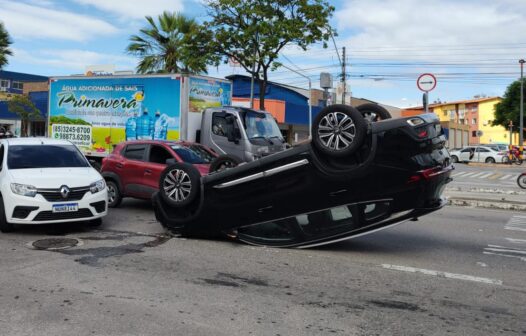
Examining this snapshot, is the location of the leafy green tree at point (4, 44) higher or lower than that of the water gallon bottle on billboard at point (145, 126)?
higher

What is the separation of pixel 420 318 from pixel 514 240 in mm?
4753

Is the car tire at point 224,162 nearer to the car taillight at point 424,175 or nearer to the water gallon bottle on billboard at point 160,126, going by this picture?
the car taillight at point 424,175

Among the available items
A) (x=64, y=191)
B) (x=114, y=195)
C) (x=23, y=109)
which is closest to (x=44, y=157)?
(x=64, y=191)

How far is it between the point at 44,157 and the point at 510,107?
58.6m

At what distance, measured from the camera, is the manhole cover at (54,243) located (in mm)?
7207

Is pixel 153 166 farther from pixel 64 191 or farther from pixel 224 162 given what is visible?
pixel 64 191

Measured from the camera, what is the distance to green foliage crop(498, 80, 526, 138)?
55938mm

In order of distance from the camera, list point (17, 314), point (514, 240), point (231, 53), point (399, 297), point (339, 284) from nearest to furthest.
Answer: point (17, 314) → point (399, 297) → point (339, 284) → point (514, 240) → point (231, 53)

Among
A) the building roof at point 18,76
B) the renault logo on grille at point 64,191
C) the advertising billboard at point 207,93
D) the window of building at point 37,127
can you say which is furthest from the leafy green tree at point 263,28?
the building roof at point 18,76

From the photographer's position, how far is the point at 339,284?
18.5ft

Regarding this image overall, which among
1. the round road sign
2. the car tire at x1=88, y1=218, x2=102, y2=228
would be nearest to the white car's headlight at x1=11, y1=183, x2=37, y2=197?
the car tire at x1=88, y1=218, x2=102, y2=228

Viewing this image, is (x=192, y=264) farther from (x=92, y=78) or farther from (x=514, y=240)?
(x=92, y=78)

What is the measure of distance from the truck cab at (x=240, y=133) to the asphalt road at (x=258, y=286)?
466 cm

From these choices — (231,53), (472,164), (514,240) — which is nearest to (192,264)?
(514,240)
